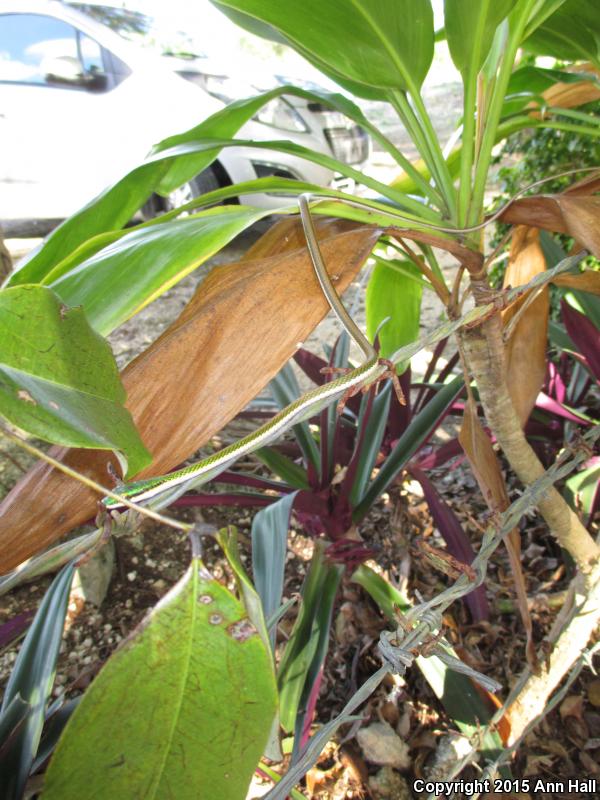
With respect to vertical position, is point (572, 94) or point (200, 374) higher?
point (572, 94)

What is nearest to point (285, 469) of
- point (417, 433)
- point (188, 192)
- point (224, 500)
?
point (224, 500)

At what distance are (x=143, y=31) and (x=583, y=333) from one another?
14.5 feet

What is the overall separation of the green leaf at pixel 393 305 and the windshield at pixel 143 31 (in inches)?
152

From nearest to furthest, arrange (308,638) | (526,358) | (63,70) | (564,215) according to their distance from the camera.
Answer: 1. (564,215)
2. (526,358)
3. (308,638)
4. (63,70)

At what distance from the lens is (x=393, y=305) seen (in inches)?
52.1

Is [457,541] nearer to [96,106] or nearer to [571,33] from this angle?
[571,33]

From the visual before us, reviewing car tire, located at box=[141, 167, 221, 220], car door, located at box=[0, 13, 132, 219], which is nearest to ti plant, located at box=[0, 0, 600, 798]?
car tire, located at box=[141, 167, 221, 220]

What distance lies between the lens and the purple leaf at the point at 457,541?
50.0 inches

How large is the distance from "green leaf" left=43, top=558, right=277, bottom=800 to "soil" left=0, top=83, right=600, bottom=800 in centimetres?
58

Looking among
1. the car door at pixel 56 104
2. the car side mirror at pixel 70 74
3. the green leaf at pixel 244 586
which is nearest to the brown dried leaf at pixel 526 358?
the green leaf at pixel 244 586

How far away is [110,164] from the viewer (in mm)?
4086

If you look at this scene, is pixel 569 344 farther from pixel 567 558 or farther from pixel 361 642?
pixel 361 642

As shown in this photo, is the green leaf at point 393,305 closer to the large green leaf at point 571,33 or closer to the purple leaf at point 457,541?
the purple leaf at point 457,541

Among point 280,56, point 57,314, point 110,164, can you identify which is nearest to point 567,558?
point 57,314
